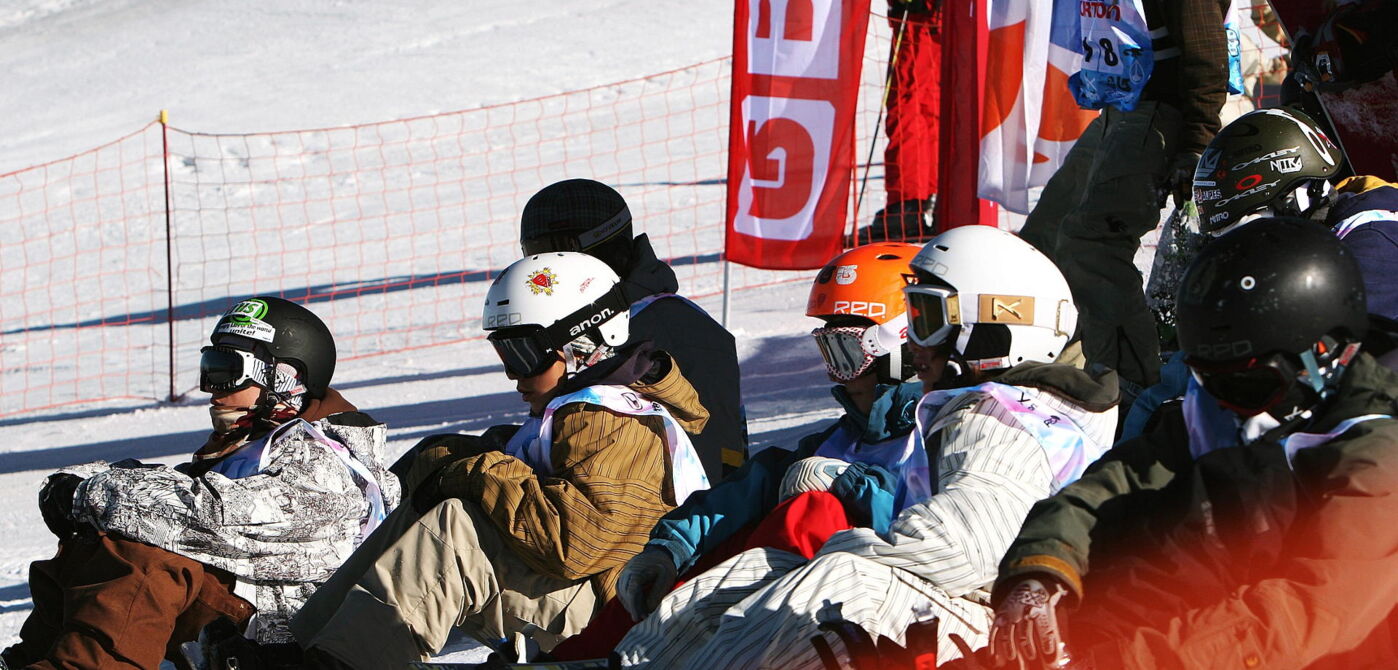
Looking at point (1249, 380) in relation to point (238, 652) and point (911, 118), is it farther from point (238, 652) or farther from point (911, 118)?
point (911, 118)

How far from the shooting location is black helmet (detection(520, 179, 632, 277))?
532cm

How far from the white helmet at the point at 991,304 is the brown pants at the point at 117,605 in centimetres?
193

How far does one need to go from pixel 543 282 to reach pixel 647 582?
3.61 ft

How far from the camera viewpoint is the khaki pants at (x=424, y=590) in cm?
380

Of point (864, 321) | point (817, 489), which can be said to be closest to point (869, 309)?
point (864, 321)

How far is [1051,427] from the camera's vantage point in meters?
3.28

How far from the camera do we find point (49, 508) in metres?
4.02

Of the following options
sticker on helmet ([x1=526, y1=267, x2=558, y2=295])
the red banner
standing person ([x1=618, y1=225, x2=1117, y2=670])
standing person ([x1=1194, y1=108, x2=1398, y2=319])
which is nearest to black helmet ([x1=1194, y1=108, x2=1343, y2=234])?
standing person ([x1=1194, y1=108, x2=1398, y2=319])

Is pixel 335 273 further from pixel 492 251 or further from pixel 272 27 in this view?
pixel 272 27

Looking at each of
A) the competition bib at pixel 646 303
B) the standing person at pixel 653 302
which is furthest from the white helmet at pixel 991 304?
the competition bib at pixel 646 303

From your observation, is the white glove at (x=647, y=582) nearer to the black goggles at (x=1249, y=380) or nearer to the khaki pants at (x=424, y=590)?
the khaki pants at (x=424, y=590)

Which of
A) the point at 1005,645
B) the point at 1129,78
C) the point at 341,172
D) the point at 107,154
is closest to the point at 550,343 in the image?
the point at 1005,645

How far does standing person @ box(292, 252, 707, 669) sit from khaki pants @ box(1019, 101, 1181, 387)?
Answer: 1.75m

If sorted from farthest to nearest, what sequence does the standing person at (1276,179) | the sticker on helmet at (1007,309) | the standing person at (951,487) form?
the standing person at (1276,179) → the sticker on helmet at (1007,309) → the standing person at (951,487)
